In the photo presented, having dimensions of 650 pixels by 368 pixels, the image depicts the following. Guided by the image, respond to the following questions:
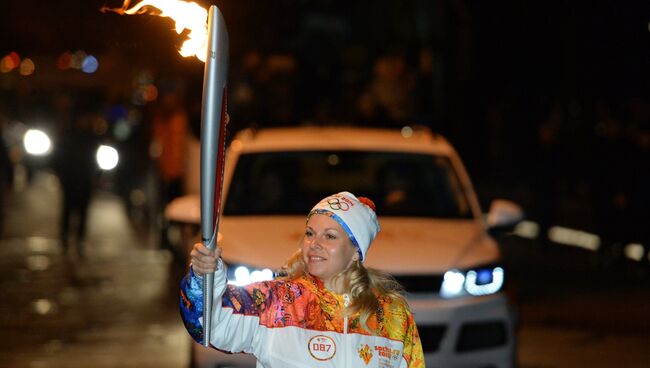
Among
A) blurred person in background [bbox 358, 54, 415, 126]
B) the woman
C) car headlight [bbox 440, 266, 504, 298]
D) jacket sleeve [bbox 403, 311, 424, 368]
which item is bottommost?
blurred person in background [bbox 358, 54, 415, 126]

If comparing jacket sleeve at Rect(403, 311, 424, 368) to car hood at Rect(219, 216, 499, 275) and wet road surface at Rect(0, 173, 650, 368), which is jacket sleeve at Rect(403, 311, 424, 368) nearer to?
car hood at Rect(219, 216, 499, 275)

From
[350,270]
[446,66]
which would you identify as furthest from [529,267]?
[446,66]

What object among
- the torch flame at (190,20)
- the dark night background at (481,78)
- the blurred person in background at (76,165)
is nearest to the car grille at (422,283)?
the torch flame at (190,20)

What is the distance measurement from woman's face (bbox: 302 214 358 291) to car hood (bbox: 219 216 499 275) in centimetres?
303

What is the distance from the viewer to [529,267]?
15.2m

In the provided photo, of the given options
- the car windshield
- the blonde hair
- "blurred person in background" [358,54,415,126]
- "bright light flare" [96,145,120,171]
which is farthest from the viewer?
"blurred person in background" [358,54,415,126]

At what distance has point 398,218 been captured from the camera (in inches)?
347

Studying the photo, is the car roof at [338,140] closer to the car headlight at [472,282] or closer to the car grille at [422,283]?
the car headlight at [472,282]

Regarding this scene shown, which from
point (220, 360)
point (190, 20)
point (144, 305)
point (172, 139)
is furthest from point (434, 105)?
point (190, 20)

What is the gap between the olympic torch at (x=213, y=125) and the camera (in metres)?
3.69

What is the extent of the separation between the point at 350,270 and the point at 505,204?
503 centimetres

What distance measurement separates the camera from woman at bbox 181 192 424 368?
402cm

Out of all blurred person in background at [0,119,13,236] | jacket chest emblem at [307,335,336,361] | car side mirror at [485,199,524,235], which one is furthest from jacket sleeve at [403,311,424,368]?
blurred person in background at [0,119,13,236]

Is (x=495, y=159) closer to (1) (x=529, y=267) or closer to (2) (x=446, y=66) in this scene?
(2) (x=446, y=66)
